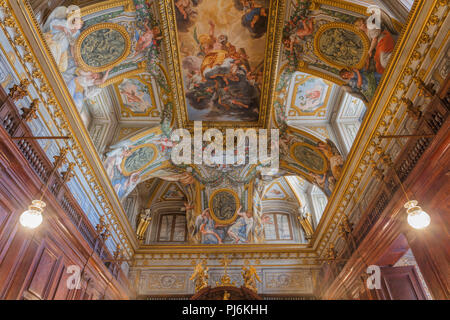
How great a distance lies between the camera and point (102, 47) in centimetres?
864

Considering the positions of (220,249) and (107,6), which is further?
(220,249)

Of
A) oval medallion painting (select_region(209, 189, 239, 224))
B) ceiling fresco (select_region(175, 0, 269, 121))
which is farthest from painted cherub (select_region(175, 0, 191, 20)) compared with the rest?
oval medallion painting (select_region(209, 189, 239, 224))

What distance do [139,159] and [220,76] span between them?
493cm

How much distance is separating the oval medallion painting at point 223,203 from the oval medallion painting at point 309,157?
4.04 meters

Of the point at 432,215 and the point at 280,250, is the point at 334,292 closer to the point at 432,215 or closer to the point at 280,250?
the point at 280,250

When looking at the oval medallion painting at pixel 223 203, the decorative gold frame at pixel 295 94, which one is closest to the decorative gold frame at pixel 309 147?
the decorative gold frame at pixel 295 94

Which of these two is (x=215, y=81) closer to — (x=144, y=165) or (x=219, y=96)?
(x=219, y=96)

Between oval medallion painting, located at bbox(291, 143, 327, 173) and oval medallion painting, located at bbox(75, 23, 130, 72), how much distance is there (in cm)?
784

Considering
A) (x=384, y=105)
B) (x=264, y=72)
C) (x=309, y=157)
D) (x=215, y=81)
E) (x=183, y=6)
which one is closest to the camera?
(x=384, y=105)

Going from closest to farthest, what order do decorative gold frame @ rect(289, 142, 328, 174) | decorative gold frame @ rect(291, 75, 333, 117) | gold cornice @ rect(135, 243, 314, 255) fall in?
decorative gold frame @ rect(291, 75, 333, 117), decorative gold frame @ rect(289, 142, 328, 174), gold cornice @ rect(135, 243, 314, 255)

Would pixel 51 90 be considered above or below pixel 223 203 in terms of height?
below

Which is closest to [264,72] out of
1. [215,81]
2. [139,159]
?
[215,81]

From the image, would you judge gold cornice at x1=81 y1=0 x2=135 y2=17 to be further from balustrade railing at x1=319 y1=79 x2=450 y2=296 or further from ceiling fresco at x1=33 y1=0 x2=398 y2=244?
balustrade railing at x1=319 y1=79 x2=450 y2=296

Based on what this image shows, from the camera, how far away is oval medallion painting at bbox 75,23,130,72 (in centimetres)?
810
